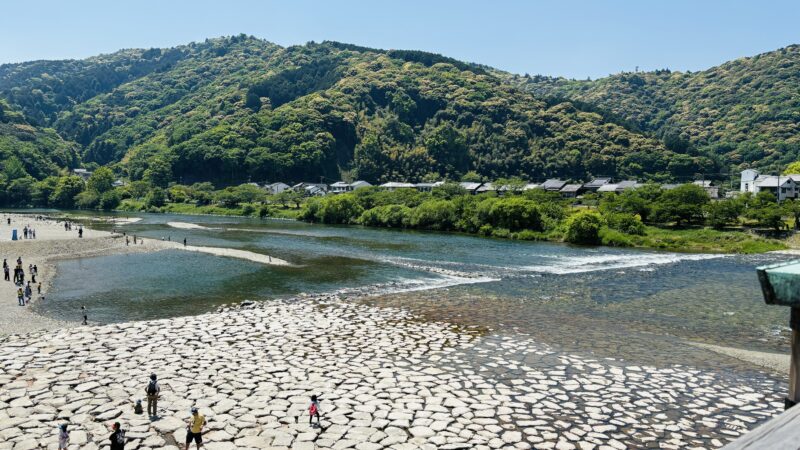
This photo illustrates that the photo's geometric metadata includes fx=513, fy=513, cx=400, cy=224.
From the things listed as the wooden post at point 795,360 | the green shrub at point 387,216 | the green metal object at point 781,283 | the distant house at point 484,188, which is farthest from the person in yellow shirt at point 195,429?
the distant house at point 484,188

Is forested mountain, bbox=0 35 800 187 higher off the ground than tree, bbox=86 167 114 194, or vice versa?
forested mountain, bbox=0 35 800 187

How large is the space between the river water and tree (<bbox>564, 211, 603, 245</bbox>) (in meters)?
6.95

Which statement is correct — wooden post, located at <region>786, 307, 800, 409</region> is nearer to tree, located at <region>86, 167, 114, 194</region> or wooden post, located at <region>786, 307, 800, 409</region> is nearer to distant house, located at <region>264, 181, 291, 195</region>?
distant house, located at <region>264, 181, 291, 195</region>

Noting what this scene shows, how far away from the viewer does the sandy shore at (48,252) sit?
26.3 meters

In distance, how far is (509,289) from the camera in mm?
36594

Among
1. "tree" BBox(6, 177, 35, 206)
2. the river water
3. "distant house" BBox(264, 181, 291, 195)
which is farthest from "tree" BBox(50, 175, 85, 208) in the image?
the river water

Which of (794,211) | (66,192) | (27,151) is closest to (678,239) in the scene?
(794,211)

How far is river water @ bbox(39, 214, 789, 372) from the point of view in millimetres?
25812

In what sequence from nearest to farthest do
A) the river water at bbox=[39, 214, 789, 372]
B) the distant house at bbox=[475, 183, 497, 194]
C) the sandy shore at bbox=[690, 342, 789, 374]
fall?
the sandy shore at bbox=[690, 342, 789, 374] → the river water at bbox=[39, 214, 789, 372] → the distant house at bbox=[475, 183, 497, 194]

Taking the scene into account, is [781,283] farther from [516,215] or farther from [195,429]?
[516,215]

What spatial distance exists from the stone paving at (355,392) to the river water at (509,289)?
11.7ft

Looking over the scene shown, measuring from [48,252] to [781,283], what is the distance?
5936cm

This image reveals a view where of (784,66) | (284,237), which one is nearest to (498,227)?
(284,237)

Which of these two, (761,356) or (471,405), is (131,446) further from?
(761,356)
